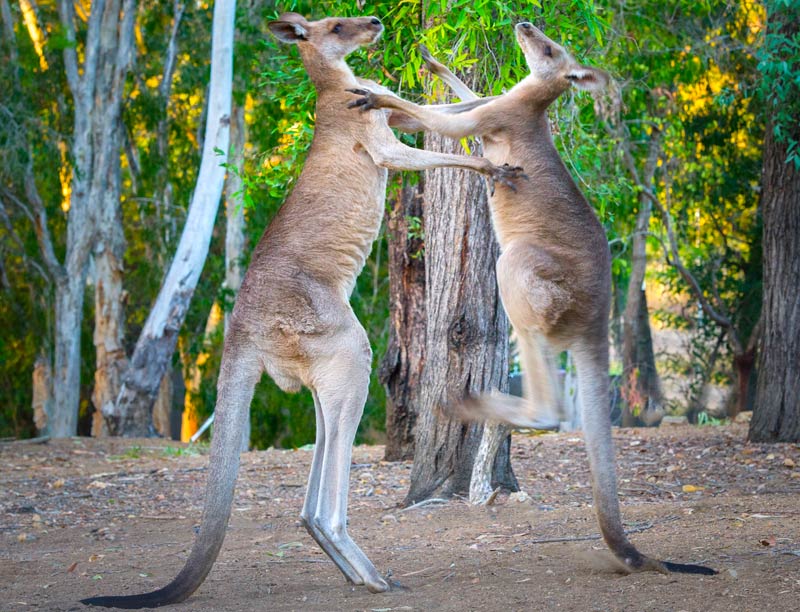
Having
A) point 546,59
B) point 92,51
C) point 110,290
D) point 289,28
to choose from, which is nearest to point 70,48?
point 92,51

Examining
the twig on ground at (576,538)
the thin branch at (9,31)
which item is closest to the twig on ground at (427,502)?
the twig on ground at (576,538)

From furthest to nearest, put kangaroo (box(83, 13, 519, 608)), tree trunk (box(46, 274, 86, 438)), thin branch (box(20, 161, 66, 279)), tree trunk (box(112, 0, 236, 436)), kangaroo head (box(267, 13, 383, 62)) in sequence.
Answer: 1. thin branch (box(20, 161, 66, 279))
2. tree trunk (box(46, 274, 86, 438))
3. tree trunk (box(112, 0, 236, 436))
4. kangaroo head (box(267, 13, 383, 62))
5. kangaroo (box(83, 13, 519, 608))

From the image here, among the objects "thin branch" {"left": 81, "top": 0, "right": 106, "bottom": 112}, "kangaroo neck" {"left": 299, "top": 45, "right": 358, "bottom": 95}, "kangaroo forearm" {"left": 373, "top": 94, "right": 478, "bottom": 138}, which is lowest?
"kangaroo forearm" {"left": 373, "top": 94, "right": 478, "bottom": 138}

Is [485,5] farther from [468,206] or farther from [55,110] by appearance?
[55,110]

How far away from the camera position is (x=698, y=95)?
18578 millimetres

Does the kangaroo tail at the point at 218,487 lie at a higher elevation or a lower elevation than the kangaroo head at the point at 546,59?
lower

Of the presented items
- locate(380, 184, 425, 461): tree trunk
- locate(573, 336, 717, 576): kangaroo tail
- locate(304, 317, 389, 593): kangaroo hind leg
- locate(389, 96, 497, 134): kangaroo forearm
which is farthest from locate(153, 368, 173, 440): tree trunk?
locate(573, 336, 717, 576): kangaroo tail

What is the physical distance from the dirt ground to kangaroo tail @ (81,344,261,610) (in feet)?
0.68

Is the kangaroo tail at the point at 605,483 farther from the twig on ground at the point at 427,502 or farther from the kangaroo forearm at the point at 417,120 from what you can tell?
the twig on ground at the point at 427,502

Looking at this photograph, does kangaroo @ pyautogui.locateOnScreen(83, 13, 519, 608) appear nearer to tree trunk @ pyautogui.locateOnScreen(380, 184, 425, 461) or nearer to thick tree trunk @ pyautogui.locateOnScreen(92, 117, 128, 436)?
tree trunk @ pyautogui.locateOnScreen(380, 184, 425, 461)

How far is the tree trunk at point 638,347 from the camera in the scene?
690 inches

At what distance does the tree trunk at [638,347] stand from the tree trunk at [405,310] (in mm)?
7338

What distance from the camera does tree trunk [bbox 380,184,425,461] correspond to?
385 inches

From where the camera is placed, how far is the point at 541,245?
5344 mm
